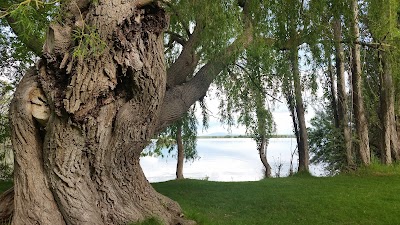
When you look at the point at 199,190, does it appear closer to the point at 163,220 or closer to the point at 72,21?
the point at 163,220

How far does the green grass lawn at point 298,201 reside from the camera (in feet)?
17.8

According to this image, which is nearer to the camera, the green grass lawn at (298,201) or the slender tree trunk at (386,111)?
the green grass lawn at (298,201)

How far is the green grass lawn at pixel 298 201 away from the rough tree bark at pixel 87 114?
143 centimetres

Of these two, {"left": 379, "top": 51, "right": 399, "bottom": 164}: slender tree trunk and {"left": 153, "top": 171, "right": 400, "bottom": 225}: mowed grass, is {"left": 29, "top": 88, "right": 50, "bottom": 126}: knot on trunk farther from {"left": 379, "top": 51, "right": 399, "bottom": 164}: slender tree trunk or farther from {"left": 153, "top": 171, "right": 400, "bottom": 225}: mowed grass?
{"left": 379, "top": 51, "right": 399, "bottom": 164}: slender tree trunk

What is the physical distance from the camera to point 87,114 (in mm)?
3781

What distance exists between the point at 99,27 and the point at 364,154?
27.1 ft

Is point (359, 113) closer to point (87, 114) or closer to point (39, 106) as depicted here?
point (87, 114)

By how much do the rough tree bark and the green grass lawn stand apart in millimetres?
1430

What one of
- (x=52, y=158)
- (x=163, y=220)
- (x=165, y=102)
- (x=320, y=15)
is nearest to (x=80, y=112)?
(x=52, y=158)

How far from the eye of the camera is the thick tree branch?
546 cm

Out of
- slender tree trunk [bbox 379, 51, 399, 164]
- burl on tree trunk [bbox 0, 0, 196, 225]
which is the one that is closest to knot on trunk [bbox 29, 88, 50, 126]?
burl on tree trunk [bbox 0, 0, 196, 225]

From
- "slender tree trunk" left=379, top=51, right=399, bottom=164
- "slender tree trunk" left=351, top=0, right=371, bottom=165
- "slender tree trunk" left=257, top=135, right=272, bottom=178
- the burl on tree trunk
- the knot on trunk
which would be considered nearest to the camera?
the burl on tree trunk

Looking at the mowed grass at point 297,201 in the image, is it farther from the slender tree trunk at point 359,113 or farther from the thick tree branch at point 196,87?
the thick tree branch at point 196,87

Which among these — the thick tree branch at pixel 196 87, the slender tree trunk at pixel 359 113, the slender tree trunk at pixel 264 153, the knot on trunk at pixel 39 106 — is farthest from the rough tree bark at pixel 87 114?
the slender tree trunk at pixel 264 153
